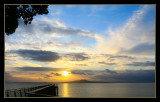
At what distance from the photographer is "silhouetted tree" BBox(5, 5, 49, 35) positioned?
1403 centimetres

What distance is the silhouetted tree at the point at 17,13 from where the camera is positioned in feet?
46.0

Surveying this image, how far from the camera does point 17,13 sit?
14.4 meters
